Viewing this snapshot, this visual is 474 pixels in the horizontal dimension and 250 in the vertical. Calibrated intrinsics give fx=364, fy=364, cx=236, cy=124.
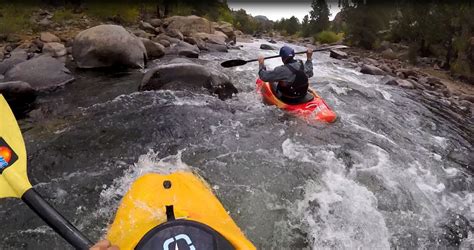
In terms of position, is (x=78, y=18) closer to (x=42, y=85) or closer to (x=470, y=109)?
(x=42, y=85)

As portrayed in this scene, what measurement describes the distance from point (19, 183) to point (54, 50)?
771 cm

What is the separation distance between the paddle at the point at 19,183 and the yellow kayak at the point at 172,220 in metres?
0.30

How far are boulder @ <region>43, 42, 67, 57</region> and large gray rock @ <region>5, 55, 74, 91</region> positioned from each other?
164 centimetres

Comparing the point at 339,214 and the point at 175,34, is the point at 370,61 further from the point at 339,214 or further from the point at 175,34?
the point at 339,214

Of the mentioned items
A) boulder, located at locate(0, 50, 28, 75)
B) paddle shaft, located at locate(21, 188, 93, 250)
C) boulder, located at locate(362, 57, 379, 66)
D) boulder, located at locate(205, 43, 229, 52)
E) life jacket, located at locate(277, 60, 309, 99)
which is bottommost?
boulder, located at locate(362, 57, 379, 66)

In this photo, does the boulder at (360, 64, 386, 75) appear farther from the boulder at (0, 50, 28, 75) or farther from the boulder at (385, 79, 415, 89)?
the boulder at (0, 50, 28, 75)

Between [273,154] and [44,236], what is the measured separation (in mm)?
2628

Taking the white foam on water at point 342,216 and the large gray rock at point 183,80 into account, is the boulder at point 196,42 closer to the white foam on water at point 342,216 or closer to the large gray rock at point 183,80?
the large gray rock at point 183,80

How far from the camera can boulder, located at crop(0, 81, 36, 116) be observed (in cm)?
593

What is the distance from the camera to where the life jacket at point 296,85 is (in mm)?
5523

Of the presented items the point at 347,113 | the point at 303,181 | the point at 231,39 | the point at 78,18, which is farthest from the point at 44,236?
the point at 231,39

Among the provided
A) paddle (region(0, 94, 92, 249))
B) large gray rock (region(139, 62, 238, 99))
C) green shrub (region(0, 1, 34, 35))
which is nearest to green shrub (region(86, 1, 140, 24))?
green shrub (region(0, 1, 34, 35))

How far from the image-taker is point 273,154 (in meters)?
4.57

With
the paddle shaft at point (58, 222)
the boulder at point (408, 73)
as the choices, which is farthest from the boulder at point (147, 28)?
the paddle shaft at point (58, 222)
